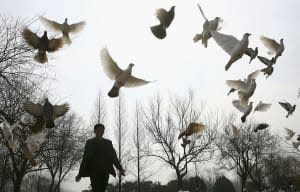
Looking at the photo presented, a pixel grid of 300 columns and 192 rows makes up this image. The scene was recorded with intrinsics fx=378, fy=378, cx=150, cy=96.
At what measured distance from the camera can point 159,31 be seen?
4.81 meters

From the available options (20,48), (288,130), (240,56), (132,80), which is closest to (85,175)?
(132,80)

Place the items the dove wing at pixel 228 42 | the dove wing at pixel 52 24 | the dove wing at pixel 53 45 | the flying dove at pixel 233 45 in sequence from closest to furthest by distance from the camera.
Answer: the flying dove at pixel 233 45
the dove wing at pixel 228 42
the dove wing at pixel 53 45
the dove wing at pixel 52 24

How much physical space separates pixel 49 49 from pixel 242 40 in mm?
2944

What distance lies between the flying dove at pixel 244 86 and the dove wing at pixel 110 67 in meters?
1.88

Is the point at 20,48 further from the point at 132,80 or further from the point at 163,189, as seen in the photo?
the point at 163,189

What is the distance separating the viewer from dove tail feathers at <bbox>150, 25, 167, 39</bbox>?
4680 mm

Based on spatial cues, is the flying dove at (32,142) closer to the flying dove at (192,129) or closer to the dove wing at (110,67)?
the dove wing at (110,67)

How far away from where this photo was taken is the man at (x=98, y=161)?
20.1ft

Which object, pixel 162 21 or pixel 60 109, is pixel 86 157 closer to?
pixel 60 109

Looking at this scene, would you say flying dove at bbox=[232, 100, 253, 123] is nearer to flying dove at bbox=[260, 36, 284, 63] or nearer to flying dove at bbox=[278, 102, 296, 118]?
flying dove at bbox=[260, 36, 284, 63]

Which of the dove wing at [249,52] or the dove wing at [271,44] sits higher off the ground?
the dove wing at [271,44]

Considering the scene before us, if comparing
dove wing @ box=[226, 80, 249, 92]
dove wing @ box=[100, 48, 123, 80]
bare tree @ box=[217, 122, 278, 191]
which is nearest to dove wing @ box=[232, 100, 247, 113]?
dove wing @ box=[226, 80, 249, 92]

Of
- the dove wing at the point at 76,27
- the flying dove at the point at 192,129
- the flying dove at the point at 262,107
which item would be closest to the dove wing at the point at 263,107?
the flying dove at the point at 262,107

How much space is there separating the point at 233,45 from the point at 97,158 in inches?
118
